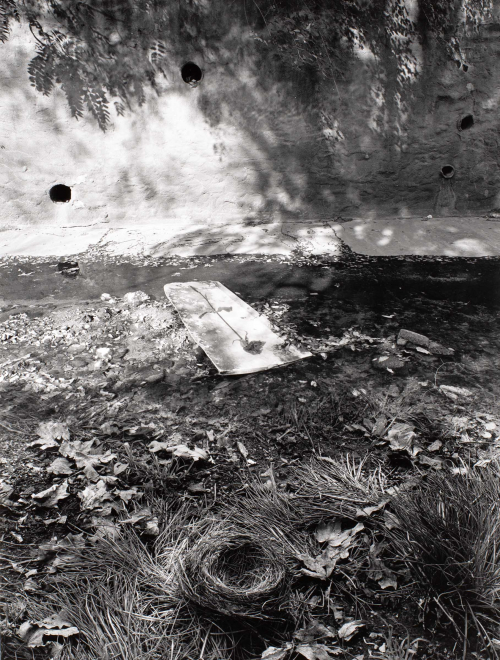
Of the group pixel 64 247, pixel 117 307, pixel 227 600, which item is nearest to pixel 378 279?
pixel 117 307

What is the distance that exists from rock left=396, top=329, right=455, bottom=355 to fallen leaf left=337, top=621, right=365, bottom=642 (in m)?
2.09

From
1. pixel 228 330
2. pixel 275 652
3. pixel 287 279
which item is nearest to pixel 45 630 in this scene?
pixel 275 652

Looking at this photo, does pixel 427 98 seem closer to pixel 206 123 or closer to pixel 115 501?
pixel 206 123

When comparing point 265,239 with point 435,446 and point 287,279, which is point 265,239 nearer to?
point 287,279

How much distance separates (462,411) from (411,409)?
0.90 ft

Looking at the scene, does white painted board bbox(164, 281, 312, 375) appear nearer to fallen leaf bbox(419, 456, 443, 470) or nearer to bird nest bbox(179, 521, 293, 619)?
fallen leaf bbox(419, 456, 443, 470)

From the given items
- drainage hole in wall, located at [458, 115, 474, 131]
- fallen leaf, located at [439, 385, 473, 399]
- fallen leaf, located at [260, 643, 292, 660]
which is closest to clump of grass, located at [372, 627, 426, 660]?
fallen leaf, located at [260, 643, 292, 660]

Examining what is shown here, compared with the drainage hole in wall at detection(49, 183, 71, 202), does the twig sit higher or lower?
lower

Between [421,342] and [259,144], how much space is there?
3.05 m

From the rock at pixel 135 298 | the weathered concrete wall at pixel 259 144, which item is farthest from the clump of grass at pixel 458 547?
the weathered concrete wall at pixel 259 144

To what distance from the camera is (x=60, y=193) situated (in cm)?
549

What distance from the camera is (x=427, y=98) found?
18.2 ft

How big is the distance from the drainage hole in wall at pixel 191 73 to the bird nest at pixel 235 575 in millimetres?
4672

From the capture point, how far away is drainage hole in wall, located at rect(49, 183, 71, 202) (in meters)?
5.43
